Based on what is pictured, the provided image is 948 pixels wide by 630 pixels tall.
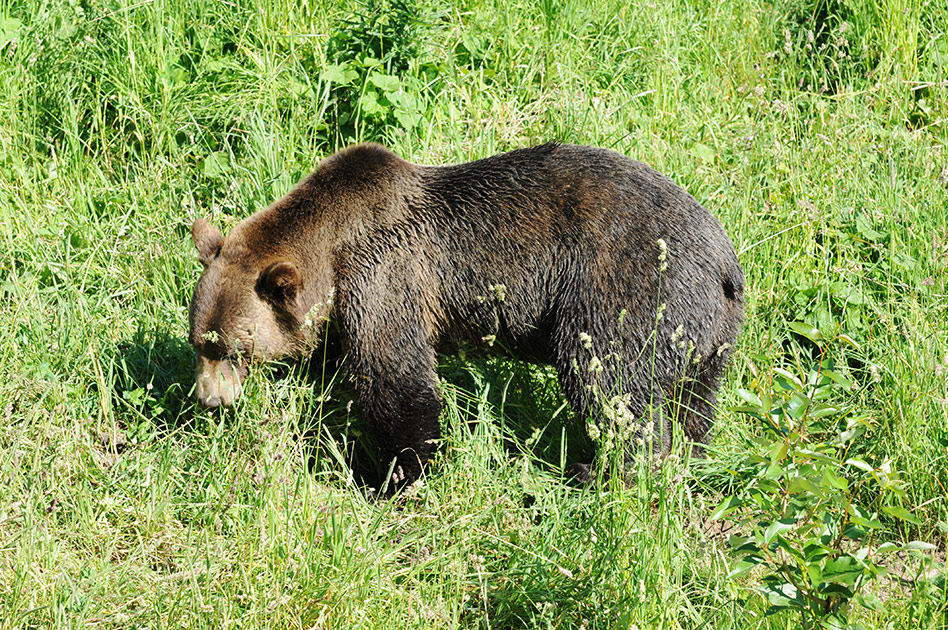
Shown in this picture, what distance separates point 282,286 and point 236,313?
0.26 m

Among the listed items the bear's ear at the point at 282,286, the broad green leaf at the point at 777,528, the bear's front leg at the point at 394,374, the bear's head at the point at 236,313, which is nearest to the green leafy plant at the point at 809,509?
the broad green leaf at the point at 777,528

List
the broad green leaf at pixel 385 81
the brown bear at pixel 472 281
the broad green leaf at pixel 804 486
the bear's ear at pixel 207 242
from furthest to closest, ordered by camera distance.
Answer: the broad green leaf at pixel 385 81, the bear's ear at pixel 207 242, the brown bear at pixel 472 281, the broad green leaf at pixel 804 486

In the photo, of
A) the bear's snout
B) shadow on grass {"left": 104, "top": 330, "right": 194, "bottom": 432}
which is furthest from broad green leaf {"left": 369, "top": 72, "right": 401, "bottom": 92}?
the bear's snout

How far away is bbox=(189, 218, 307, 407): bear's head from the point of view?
15.8 feet

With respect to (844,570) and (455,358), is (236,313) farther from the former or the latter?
(844,570)

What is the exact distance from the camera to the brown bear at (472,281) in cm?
466

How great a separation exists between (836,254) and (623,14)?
2471mm

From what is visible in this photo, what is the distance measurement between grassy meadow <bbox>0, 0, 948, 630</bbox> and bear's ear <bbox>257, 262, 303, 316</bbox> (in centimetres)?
37

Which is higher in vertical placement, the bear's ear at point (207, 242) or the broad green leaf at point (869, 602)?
the bear's ear at point (207, 242)

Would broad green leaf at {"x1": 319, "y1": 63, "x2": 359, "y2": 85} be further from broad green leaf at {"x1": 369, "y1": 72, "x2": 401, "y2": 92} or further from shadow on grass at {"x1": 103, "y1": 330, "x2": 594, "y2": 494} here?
shadow on grass at {"x1": 103, "y1": 330, "x2": 594, "y2": 494}

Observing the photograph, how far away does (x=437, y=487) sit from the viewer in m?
4.85

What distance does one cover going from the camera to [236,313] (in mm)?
4836

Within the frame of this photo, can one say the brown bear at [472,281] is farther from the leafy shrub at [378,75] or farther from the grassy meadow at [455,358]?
the leafy shrub at [378,75]

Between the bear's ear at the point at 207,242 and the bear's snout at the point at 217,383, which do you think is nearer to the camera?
the bear's snout at the point at 217,383
